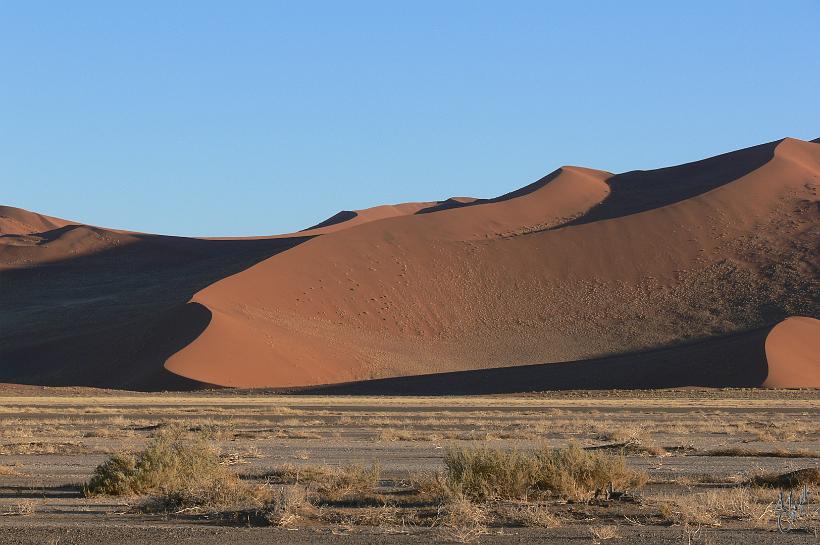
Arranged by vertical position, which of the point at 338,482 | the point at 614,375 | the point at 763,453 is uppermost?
the point at 338,482

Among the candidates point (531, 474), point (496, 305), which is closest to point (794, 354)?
point (496, 305)

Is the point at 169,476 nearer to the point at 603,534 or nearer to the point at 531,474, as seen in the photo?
the point at 531,474

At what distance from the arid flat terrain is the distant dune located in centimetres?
3210

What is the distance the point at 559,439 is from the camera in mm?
28406

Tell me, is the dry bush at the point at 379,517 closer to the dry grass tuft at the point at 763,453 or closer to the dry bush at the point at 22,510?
the dry bush at the point at 22,510

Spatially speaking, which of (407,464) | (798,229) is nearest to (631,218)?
(798,229)

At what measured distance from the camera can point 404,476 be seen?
18891 mm

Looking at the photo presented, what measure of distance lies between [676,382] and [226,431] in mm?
45927

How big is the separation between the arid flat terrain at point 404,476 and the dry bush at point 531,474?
7.4 inches

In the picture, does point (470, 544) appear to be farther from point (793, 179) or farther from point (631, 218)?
point (793, 179)

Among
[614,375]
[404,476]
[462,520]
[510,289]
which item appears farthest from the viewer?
[510,289]

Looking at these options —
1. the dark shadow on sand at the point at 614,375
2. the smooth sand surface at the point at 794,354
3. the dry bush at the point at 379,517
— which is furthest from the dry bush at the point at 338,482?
the smooth sand surface at the point at 794,354

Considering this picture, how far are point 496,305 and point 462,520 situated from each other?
81.1 meters

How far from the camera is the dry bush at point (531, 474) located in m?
15.0
